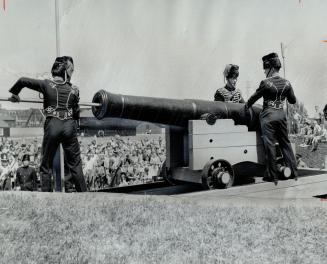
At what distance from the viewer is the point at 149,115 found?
5.75 m

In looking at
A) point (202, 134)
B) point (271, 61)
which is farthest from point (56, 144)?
point (271, 61)

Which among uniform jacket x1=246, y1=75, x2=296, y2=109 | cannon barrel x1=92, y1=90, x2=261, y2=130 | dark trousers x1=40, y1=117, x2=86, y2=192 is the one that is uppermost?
uniform jacket x1=246, y1=75, x2=296, y2=109

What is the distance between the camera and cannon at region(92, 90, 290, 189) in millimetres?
5555

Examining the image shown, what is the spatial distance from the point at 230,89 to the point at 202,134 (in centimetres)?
146

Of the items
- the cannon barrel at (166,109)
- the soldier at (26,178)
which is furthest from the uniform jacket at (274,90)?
the soldier at (26,178)

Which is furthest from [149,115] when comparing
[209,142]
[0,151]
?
[0,151]

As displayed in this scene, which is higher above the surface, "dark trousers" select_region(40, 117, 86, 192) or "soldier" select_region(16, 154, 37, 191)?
"dark trousers" select_region(40, 117, 86, 192)

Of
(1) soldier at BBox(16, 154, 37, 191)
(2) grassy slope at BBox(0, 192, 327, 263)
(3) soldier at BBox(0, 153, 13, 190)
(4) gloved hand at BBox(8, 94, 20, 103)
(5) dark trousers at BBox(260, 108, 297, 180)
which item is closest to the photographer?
(2) grassy slope at BBox(0, 192, 327, 263)

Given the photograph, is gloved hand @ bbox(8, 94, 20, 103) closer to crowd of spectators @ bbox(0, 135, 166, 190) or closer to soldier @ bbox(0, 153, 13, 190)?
crowd of spectators @ bbox(0, 135, 166, 190)

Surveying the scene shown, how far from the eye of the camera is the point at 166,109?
589 centimetres

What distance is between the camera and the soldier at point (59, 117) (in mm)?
4719

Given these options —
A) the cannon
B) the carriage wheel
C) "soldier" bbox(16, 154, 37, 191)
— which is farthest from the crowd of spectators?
the carriage wheel

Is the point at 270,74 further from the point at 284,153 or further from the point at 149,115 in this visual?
the point at 149,115

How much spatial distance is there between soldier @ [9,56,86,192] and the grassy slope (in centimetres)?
72
